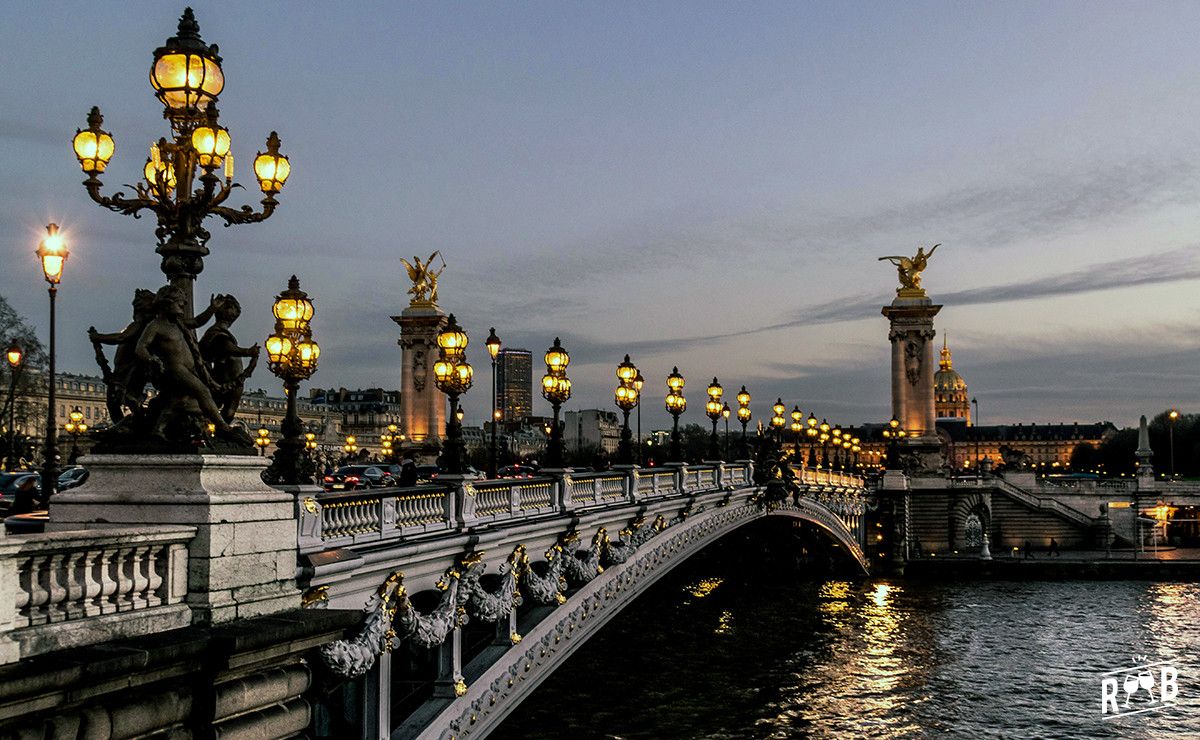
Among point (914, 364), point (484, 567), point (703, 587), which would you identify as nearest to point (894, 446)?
point (914, 364)

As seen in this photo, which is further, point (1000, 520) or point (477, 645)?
point (1000, 520)

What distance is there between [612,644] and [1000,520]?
4880 cm

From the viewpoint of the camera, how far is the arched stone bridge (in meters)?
14.9

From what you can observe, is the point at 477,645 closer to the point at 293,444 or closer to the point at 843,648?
the point at 293,444

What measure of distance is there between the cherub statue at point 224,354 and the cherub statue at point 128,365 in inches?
30.6

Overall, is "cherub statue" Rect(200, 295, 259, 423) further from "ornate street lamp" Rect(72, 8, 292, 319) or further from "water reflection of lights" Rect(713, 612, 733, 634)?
A: "water reflection of lights" Rect(713, 612, 733, 634)

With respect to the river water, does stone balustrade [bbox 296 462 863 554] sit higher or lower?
higher

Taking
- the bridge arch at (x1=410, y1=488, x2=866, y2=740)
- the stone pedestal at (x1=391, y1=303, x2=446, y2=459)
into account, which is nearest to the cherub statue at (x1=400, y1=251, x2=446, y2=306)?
the stone pedestal at (x1=391, y1=303, x2=446, y2=459)

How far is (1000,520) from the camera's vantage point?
A: 85375 millimetres

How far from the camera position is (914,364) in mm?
91812

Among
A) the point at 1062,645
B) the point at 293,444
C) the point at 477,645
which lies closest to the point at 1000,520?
the point at 1062,645

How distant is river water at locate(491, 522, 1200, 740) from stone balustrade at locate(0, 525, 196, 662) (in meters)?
22.3

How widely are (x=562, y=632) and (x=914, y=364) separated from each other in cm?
7075

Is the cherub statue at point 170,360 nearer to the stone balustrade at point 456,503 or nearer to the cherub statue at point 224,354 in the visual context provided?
the cherub statue at point 224,354
